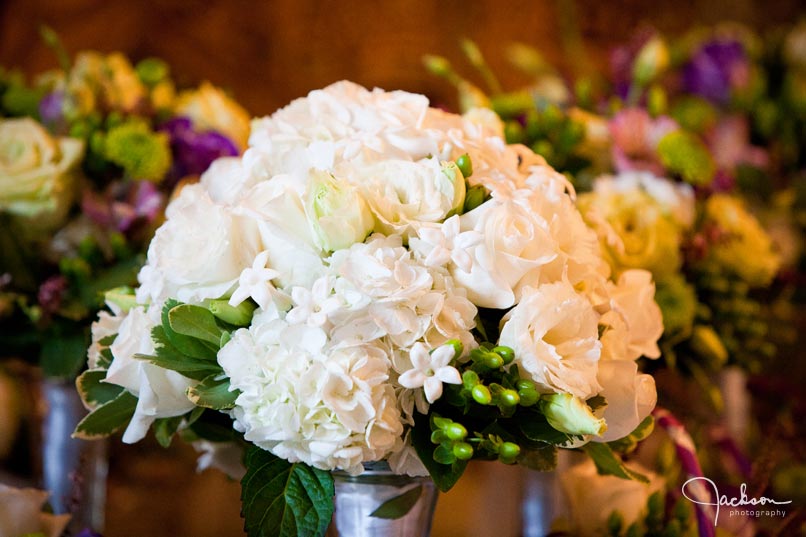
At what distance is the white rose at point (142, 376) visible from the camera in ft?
1.72

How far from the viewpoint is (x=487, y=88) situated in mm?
1934

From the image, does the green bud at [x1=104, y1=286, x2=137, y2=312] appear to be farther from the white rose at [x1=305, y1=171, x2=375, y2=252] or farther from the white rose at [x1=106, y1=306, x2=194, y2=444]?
the white rose at [x1=305, y1=171, x2=375, y2=252]

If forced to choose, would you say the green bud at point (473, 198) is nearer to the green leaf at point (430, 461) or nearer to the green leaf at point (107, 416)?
the green leaf at point (430, 461)

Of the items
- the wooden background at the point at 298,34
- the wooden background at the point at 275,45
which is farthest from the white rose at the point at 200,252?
the wooden background at the point at 298,34

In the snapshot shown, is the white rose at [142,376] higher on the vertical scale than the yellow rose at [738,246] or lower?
higher

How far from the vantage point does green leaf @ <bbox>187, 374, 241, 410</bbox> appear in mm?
500

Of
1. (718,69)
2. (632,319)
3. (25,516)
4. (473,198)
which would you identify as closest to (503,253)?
(473,198)

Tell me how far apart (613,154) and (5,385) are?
2.61ft

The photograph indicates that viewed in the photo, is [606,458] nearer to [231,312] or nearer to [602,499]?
[602,499]

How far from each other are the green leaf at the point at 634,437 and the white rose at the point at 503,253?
16 cm

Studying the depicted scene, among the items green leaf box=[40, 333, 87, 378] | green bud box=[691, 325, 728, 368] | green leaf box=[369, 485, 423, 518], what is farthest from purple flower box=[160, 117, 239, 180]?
green bud box=[691, 325, 728, 368]

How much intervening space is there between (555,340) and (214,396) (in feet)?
0.74

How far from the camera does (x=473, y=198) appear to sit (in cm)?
53

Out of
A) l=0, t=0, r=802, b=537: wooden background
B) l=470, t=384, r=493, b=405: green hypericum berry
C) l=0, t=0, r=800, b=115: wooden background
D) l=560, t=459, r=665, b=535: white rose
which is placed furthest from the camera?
l=0, t=0, r=800, b=115: wooden background
